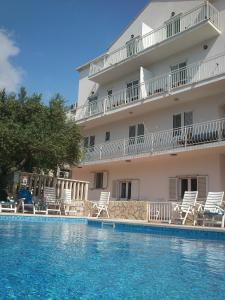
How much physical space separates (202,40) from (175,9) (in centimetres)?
359

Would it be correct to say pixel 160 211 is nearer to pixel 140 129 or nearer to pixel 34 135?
pixel 34 135

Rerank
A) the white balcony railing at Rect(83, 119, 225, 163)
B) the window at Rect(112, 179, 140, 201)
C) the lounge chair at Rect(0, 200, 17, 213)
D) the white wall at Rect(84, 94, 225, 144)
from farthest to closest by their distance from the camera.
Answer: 1. the window at Rect(112, 179, 140, 201)
2. the white wall at Rect(84, 94, 225, 144)
3. the white balcony railing at Rect(83, 119, 225, 163)
4. the lounge chair at Rect(0, 200, 17, 213)

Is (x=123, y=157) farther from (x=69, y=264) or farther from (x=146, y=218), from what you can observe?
(x=69, y=264)

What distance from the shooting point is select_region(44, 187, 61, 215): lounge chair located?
15.2 meters

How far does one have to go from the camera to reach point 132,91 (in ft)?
67.6

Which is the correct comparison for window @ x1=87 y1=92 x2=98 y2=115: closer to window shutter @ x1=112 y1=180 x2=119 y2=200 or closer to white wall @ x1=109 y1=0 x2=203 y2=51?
white wall @ x1=109 y1=0 x2=203 y2=51

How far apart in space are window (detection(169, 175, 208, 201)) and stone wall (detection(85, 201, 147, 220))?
2.97m

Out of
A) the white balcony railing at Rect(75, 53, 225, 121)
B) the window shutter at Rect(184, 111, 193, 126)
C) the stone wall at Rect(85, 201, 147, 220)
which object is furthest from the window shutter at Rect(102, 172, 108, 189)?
the window shutter at Rect(184, 111, 193, 126)

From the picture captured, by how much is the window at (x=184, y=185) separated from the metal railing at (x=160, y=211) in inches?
101

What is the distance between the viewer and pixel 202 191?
51.9 feet

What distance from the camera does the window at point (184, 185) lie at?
1591 cm

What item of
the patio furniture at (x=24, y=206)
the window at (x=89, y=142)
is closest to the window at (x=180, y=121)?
the window at (x=89, y=142)

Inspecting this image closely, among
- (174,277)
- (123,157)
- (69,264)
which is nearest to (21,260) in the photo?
(69,264)

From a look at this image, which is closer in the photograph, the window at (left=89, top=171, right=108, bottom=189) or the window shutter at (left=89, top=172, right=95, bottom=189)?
the window at (left=89, top=171, right=108, bottom=189)
